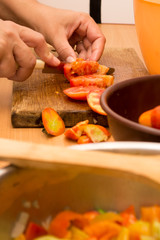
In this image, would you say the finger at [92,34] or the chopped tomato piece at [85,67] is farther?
the finger at [92,34]

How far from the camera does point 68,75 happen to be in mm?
1181

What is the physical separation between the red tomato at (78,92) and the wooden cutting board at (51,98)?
0.02m

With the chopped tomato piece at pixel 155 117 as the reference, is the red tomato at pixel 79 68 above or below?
below

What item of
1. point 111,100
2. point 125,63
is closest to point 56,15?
point 125,63

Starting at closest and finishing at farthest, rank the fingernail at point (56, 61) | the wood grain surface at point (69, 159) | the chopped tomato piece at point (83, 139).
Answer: the wood grain surface at point (69, 159) < the chopped tomato piece at point (83, 139) < the fingernail at point (56, 61)

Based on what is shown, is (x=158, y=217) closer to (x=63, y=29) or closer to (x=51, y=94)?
(x=51, y=94)

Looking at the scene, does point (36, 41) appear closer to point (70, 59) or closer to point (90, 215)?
point (70, 59)

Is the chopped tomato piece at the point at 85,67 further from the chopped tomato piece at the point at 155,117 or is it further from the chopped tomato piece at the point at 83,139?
the chopped tomato piece at the point at 155,117

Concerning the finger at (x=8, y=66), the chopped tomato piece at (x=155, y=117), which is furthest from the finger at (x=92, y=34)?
the chopped tomato piece at (x=155, y=117)

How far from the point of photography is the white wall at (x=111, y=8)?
7.82 feet

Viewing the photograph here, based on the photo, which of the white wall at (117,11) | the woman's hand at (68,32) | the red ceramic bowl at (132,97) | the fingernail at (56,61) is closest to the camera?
the red ceramic bowl at (132,97)

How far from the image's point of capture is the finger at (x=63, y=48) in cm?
126

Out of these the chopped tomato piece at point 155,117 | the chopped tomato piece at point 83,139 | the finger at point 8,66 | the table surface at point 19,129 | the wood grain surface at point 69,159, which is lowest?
the table surface at point 19,129

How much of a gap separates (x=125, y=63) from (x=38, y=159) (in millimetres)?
1040
